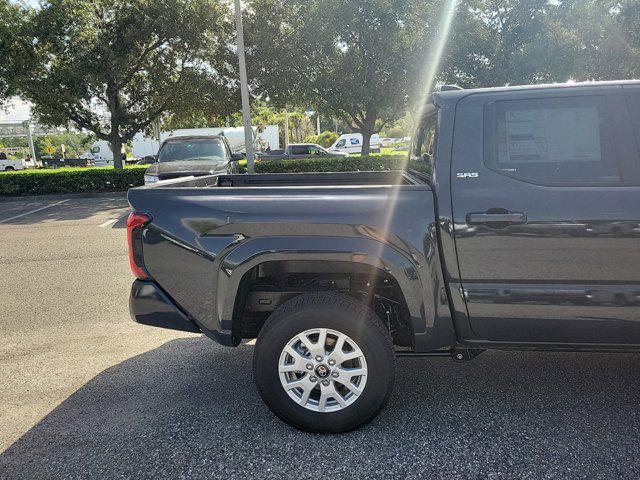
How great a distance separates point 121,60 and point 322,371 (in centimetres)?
1672

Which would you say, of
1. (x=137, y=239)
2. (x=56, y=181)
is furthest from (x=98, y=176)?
(x=137, y=239)

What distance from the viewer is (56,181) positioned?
16.8m

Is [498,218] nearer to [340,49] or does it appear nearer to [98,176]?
[340,49]

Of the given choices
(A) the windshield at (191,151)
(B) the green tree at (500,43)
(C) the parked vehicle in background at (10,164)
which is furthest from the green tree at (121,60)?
(C) the parked vehicle in background at (10,164)

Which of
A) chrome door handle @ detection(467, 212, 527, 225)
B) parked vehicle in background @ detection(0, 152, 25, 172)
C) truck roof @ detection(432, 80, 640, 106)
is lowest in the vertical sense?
chrome door handle @ detection(467, 212, 527, 225)

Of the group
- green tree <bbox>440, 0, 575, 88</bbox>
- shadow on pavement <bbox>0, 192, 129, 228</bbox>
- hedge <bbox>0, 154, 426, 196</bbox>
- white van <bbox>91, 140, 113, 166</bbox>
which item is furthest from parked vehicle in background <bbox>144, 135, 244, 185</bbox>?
white van <bbox>91, 140, 113, 166</bbox>

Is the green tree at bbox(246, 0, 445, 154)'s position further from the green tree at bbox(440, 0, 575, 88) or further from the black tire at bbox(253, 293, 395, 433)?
the black tire at bbox(253, 293, 395, 433)

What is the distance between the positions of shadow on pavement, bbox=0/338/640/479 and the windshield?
794cm

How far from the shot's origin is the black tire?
273 cm

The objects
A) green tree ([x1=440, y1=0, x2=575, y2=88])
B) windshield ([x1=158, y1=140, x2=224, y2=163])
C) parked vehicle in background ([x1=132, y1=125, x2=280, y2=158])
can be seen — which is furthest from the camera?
parked vehicle in background ([x1=132, y1=125, x2=280, y2=158])

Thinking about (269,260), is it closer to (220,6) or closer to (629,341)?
(629,341)

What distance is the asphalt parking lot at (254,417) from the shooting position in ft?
8.36

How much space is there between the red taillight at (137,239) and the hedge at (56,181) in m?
15.0

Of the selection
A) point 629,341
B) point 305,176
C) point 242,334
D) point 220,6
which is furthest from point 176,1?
point 629,341
